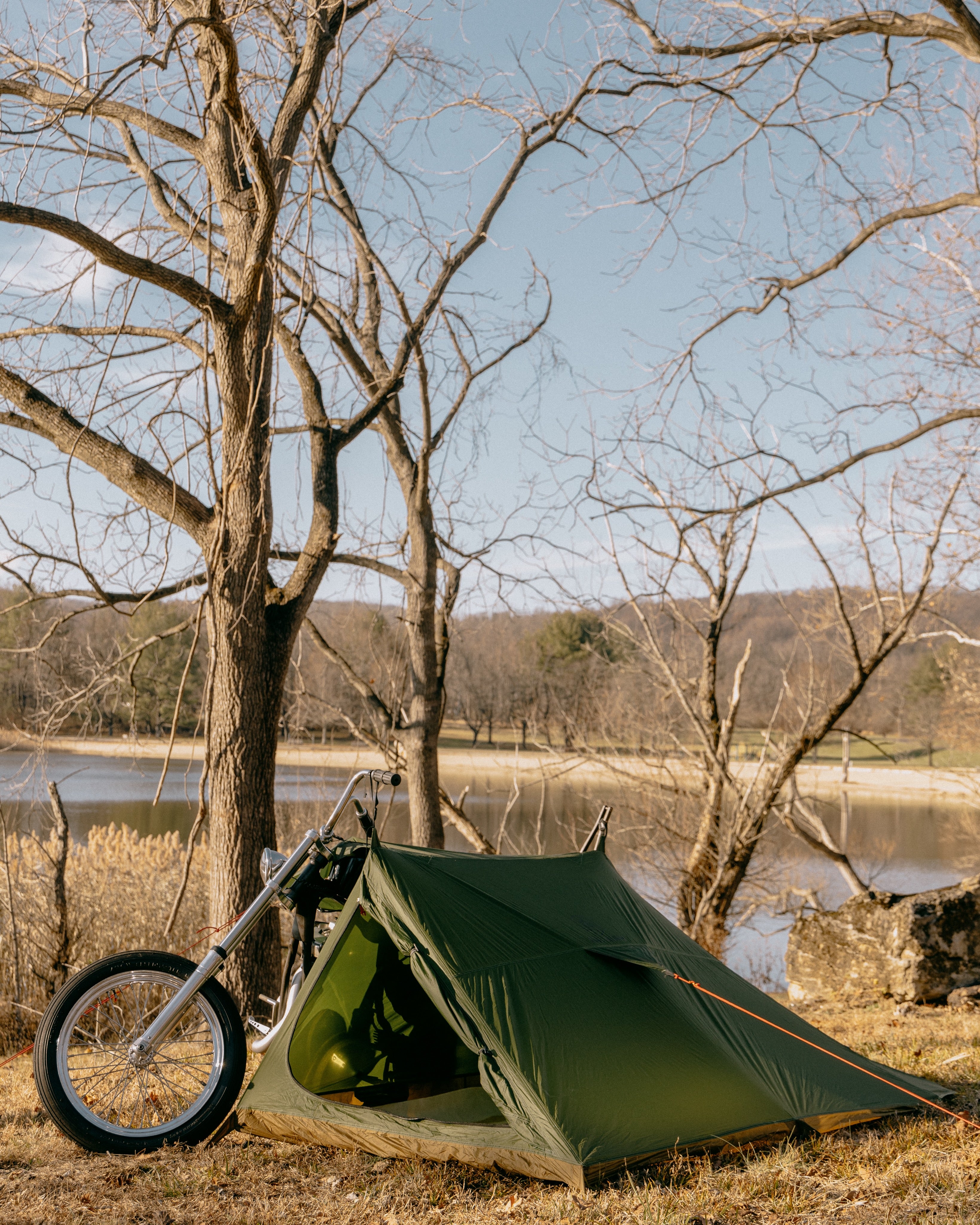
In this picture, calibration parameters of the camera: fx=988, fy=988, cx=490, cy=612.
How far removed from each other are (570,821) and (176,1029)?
9190mm

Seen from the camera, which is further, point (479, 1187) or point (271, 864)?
point (271, 864)

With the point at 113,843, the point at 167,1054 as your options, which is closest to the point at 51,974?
the point at 113,843

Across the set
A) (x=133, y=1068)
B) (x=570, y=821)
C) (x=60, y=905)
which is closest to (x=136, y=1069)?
(x=133, y=1068)

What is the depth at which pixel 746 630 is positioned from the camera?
38.2ft

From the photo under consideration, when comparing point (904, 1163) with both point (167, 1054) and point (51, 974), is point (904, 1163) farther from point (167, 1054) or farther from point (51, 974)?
point (51, 974)

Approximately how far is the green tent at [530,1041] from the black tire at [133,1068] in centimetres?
16

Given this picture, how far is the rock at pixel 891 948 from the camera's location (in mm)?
6348

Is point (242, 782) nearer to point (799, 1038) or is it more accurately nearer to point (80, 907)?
point (799, 1038)

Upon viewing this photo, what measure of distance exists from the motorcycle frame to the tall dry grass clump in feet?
13.4

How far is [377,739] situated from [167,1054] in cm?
564

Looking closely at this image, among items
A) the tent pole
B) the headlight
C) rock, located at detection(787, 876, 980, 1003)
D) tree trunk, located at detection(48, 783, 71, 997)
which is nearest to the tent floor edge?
the headlight

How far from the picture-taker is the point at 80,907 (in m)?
8.45

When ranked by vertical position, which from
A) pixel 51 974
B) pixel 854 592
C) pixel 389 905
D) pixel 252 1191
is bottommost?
pixel 51 974

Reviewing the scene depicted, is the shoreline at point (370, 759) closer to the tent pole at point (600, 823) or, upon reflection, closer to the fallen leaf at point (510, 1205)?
the tent pole at point (600, 823)
